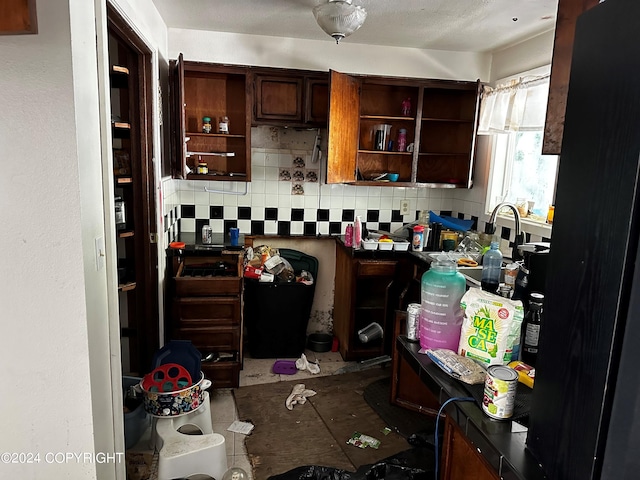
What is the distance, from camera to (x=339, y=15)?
2242mm

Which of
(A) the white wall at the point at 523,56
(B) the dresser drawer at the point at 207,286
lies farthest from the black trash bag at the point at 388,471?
(A) the white wall at the point at 523,56

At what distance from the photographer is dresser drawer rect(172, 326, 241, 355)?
2699 millimetres

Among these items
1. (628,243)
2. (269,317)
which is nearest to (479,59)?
(269,317)

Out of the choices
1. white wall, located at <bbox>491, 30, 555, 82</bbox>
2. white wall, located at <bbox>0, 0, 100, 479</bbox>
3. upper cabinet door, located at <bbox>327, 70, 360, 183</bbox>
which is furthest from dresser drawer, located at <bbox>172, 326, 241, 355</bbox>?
white wall, located at <bbox>491, 30, 555, 82</bbox>

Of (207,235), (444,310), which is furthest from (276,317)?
(444,310)

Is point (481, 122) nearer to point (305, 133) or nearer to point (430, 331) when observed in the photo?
point (305, 133)

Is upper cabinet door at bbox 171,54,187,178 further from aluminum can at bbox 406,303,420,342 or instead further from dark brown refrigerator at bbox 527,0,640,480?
dark brown refrigerator at bbox 527,0,640,480

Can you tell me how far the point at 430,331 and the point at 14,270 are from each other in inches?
51.1

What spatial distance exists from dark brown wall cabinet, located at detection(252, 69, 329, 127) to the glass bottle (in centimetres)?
213

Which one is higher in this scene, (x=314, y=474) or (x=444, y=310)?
(x=444, y=310)

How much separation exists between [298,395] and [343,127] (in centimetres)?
178

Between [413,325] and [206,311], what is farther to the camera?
[206,311]

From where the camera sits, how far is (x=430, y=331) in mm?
1428

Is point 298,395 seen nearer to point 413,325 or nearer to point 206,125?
point 413,325
